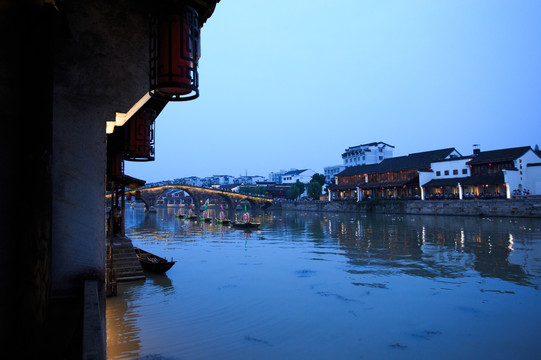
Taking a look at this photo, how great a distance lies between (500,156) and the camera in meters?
42.8

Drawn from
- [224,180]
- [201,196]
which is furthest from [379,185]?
[224,180]

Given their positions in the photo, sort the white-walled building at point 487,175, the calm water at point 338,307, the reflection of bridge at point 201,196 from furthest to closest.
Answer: the reflection of bridge at point 201,196 → the white-walled building at point 487,175 → the calm water at point 338,307

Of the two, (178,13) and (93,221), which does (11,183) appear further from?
(178,13)

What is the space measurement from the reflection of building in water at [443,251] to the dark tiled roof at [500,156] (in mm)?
10870

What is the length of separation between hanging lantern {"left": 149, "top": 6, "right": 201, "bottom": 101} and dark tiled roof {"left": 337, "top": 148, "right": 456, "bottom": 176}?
170 feet

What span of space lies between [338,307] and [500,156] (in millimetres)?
39449

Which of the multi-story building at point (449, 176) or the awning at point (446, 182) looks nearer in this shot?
the multi-story building at point (449, 176)

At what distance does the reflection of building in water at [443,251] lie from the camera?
16.7 m

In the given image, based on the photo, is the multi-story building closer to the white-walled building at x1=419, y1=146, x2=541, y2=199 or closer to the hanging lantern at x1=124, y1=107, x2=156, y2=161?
A: the white-walled building at x1=419, y1=146, x2=541, y2=199

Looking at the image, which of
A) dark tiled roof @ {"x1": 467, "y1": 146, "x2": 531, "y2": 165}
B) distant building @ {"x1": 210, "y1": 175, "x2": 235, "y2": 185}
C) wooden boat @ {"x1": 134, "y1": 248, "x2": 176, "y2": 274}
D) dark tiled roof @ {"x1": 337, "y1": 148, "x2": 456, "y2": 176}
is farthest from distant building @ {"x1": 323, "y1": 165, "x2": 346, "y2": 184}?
wooden boat @ {"x1": 134, "y1": 248, "x2": 176, "y2": 274}

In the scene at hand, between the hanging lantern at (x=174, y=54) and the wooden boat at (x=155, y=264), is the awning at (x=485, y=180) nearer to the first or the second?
the wooden boat at (x=155, y=264)

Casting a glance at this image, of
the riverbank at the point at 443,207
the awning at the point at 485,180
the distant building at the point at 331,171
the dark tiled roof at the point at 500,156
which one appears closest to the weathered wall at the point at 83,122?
the riverbank at the point at 443,207

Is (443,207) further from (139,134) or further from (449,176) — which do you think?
(139,134)

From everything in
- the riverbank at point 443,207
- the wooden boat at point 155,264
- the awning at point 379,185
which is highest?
the awning at point 379,185
